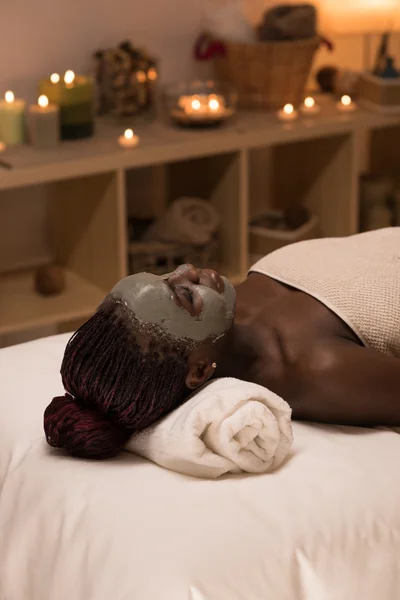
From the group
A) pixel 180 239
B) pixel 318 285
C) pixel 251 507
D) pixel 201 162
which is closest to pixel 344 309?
pixel 318 285

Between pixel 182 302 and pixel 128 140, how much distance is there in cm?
126

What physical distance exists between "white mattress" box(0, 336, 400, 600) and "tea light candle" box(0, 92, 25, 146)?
1.32m

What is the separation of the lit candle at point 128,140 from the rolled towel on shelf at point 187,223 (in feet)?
0.75

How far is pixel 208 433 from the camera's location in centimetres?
142

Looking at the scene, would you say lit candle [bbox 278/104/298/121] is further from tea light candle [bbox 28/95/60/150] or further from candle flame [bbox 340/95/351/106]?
tea light candle [bbox 28/95/60/150]

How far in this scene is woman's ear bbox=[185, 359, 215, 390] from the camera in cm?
149

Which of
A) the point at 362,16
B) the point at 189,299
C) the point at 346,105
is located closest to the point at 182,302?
the point at 189,299

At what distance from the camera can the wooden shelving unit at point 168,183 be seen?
8.48 feet

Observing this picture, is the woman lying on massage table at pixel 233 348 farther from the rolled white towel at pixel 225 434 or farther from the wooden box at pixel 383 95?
the wooden box at pixel 383 95

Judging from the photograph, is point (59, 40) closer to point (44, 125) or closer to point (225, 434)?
point (44, 125)

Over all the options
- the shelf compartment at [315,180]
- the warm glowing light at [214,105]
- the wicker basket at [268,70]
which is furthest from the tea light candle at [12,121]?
the shelf compartment at [315,180]

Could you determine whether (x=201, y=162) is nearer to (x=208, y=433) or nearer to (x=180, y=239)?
(x=180, y=239)

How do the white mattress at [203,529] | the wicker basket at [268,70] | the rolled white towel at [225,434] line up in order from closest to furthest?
the white mattress at [203,529] → the rolled white towel at [225,434] → the wicker basket at [268,70]

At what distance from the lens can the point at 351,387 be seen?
5.00ft
